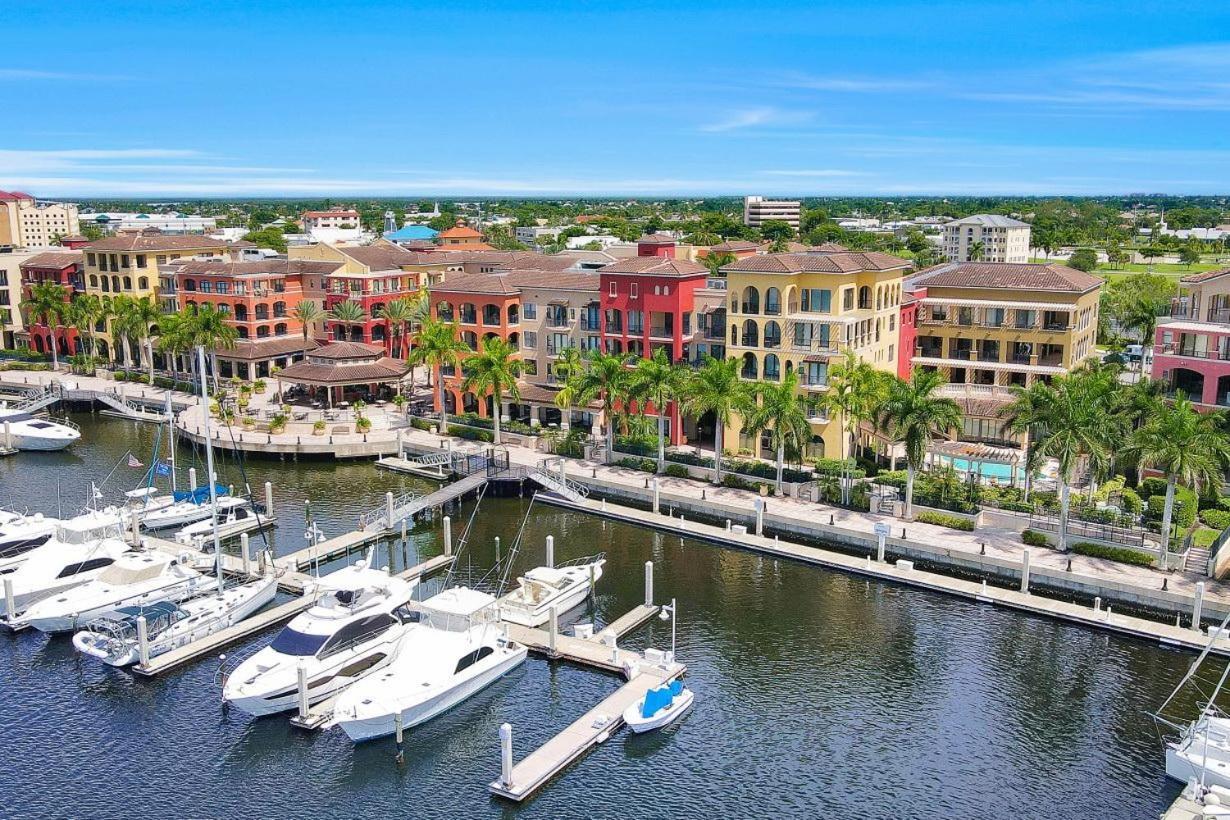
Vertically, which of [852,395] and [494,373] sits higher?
[852,395]

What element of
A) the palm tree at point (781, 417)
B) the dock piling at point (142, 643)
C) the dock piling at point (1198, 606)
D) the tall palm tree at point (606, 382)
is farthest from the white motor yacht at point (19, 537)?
the dock piling at point (1198, 606)

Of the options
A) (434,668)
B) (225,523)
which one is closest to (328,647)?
(434,668)

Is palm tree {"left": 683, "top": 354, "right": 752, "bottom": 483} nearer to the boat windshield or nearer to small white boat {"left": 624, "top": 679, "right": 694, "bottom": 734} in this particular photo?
small white boat {"left": 624, "top": 679, "right": 694, "bottom": 734}

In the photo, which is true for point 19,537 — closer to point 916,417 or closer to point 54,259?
point 916,417

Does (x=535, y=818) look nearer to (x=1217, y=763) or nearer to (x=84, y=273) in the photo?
(x=1217, y=763)

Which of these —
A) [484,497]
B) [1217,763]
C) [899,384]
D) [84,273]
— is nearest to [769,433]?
[899,384]
